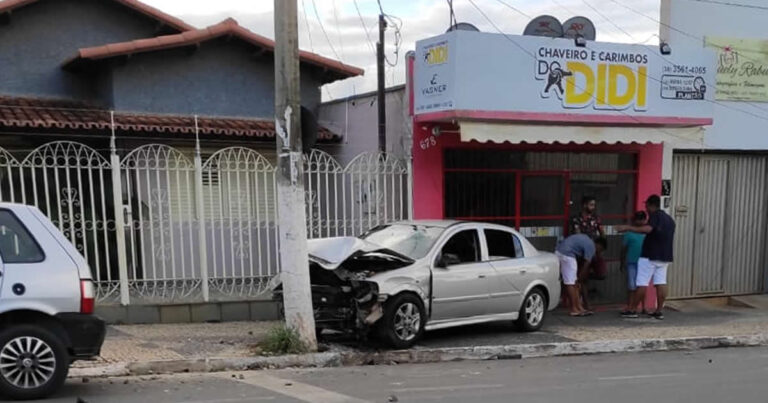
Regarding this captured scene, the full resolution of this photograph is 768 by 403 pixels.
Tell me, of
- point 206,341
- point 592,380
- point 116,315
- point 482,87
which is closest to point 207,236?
point 116,315

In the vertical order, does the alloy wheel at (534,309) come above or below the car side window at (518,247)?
below

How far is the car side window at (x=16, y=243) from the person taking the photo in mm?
5352

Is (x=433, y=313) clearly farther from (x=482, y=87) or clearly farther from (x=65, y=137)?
(x=65, y=137)

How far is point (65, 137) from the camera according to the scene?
10086mm

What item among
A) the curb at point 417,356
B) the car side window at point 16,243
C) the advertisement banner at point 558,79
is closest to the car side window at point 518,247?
the curb at point 417,356

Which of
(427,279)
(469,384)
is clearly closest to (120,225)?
(427,279)

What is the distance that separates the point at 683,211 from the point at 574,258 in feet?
10.1

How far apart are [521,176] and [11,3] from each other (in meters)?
9.17

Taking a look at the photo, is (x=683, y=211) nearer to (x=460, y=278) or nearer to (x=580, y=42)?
(x=580, y=42)

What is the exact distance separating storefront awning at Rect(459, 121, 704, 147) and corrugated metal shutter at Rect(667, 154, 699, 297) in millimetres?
773

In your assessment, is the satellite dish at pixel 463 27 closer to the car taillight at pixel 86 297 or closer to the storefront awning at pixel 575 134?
the storefront awning at pixel 575 134

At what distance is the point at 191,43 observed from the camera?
37.2ft

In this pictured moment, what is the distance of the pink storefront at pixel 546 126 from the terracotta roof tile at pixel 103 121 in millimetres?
2528

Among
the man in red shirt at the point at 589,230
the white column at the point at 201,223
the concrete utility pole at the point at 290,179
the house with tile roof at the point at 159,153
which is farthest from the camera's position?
the man in red shirt at the point at 589,230
